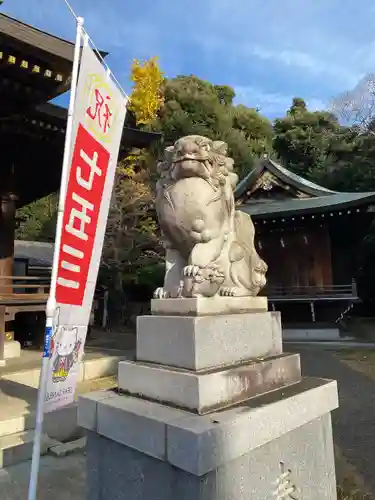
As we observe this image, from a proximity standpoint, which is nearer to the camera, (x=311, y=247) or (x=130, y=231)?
(x=311, y=247)

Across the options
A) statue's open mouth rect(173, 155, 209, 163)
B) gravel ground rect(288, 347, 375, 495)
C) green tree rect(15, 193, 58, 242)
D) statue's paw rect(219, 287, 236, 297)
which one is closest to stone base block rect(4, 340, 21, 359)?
gravel ground rect(288, 347, 375, 495)

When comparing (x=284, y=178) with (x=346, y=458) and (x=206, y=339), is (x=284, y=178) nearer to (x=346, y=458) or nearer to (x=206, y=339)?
(x=346, y=458)

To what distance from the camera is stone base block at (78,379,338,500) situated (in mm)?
1896

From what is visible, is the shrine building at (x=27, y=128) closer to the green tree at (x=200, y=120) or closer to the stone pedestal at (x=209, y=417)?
the stone pedestal at (x=209, y=417)

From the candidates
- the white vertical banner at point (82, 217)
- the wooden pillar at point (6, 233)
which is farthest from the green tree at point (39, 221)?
the white vertical banner at point (82, 217)

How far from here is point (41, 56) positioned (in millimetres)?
5664

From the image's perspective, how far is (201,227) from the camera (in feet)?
8.46

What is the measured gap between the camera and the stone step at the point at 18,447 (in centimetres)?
359

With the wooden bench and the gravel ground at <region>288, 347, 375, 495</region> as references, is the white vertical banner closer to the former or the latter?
the gravel ground at <region>288, 347, 375, 495</region>

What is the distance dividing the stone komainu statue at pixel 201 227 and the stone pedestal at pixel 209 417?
0.18 m

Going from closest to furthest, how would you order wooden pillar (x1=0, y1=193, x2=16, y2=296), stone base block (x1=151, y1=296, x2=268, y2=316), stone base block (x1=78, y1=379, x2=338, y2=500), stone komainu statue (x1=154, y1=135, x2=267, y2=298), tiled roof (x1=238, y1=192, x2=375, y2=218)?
stone base block (x1=78, y1=379, x2=338, y2=500) < stone base block (x1=151, y1=296, x2=268, y2=316) < stone komainu statue (x1=154, y1=135, x2=267, y2=298) < wooden pillar (x1=0, y1=193, x2=16, y2=296) < tiled roof (x1=238, y1=192, x2=375, y2=218)

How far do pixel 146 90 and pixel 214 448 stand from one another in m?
24.1

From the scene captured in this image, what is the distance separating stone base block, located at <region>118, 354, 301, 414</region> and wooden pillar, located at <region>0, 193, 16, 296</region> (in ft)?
23.7

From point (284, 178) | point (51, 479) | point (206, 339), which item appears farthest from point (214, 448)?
point (284, 178)
